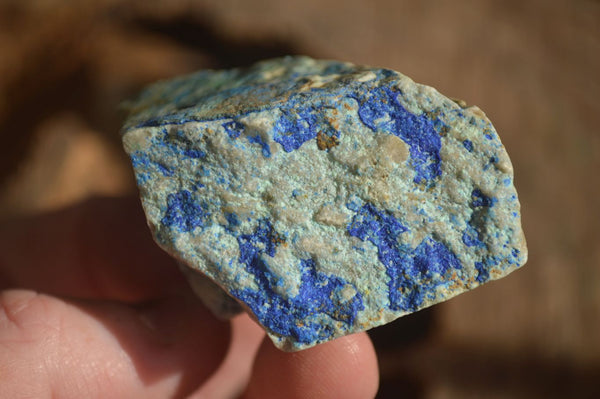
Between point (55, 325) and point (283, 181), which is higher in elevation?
point (283, 181)

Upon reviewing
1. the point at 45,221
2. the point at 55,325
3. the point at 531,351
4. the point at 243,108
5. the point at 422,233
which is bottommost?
→ the point at 531,351

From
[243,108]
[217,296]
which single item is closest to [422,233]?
[243,108]

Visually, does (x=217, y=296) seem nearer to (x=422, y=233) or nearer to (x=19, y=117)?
(x=422, y=233)

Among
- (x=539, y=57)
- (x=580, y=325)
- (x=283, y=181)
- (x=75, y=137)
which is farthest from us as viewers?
(x=75, y=137)

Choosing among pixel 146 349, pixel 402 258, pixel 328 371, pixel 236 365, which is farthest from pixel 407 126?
pixel 236 365

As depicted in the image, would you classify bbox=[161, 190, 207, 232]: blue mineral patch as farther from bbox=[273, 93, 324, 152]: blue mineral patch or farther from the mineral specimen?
bbox=[273, 93, 324, 152]: blue mineral patch

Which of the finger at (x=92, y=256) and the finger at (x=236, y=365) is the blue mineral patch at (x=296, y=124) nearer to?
the finger at (x=236, y=365)
